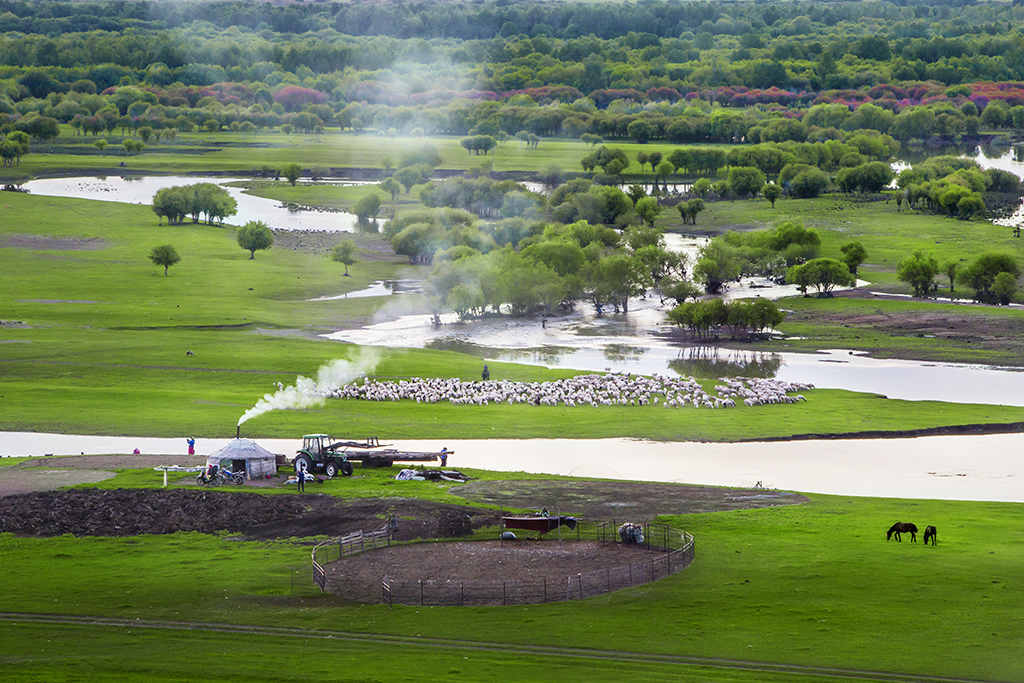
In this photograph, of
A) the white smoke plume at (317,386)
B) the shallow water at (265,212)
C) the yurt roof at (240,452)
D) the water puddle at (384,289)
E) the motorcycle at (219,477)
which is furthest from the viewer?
the shallow water at (265,212)

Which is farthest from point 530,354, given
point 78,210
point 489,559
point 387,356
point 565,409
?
point 78,210

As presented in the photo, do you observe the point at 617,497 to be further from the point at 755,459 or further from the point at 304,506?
the point at 755,459

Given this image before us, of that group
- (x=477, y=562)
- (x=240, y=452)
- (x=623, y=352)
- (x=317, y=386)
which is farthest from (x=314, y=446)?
(x=623, y=352)

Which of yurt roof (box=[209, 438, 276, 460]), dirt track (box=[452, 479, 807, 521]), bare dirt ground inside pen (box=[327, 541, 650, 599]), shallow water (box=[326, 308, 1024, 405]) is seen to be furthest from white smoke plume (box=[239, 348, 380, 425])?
bare dirt ground inside pen (box=[327, 541, 650, 599])

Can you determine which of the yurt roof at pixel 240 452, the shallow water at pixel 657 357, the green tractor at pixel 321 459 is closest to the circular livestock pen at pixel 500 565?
the green tractor at pixel 321 459

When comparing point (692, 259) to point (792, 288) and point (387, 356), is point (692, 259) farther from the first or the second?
point (387, 356)

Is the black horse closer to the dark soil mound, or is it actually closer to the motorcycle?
the dark soil mound

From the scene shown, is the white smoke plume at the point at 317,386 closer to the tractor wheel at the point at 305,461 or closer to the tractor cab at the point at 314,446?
the tractor cab at the point at 314,446
